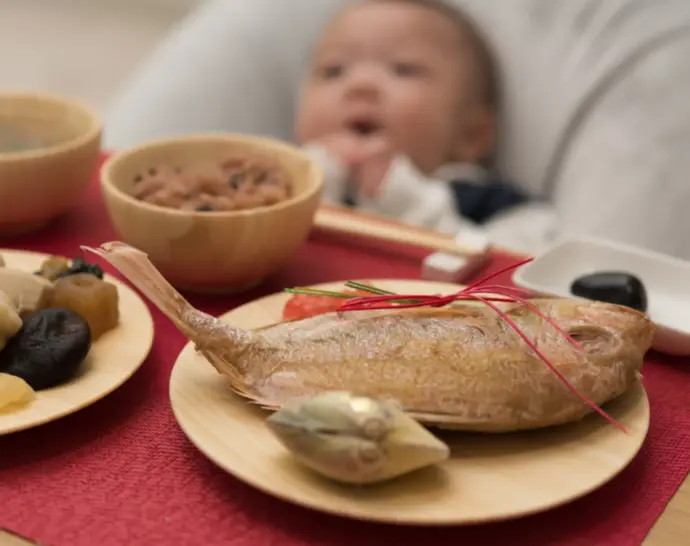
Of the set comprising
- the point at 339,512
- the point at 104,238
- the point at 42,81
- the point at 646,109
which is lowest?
the point at 42,81

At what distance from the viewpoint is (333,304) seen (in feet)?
2.38

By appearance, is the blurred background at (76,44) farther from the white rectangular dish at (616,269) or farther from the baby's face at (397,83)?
the white rectangular dish at (616,269)

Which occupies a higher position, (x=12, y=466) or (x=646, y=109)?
(x=646, y=109)

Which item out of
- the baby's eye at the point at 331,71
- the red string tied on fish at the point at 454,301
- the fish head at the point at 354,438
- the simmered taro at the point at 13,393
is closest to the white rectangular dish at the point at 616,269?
the red string tied on fish at the point at 454,301

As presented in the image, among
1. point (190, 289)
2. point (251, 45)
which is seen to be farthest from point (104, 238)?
point (251, 45)

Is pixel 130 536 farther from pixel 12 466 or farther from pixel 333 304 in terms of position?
pixel 333 304

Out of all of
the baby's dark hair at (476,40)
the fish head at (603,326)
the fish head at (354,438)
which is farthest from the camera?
the baby's dark hair at (476,40)

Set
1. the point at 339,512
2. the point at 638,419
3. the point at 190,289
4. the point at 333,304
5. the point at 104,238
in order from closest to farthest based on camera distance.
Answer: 1. the point at 339,512
2. the point at 638,419
3. the point at 333,304
4. the point at 190,289
5. the point at 104,238

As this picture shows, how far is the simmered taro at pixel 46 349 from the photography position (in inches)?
24.6

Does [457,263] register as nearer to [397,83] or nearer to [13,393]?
[13,393]

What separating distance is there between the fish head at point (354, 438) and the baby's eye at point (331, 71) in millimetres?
1155

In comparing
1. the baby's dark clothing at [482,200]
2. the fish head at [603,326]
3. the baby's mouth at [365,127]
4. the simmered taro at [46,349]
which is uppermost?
the fish head at [603,326]

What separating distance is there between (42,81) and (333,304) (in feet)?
7.69

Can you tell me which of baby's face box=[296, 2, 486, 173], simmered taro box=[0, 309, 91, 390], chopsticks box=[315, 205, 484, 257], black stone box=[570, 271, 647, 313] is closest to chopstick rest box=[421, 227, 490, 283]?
chopsticks box=[315, 205, 484, 257]
